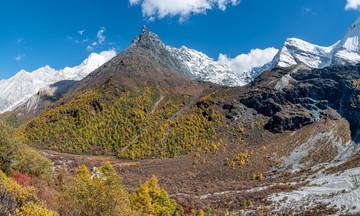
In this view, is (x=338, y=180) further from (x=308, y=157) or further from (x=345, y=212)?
(x=308, y=157)

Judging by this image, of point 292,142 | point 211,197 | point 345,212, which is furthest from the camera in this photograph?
point 292,142

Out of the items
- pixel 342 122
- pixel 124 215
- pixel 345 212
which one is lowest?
pixel 345 212

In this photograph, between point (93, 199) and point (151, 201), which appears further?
point (151, 201)

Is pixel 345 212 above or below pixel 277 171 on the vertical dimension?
below

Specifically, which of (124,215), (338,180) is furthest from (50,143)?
(124,215)

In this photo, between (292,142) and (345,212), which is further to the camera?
(292,142)

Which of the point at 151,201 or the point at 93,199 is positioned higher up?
the point at 93,199

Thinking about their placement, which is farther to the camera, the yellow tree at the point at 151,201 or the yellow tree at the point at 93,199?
the yellow tree at the point at 151,201

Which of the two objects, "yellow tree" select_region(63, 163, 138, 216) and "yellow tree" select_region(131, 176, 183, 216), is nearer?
"yellow tree" select_region(63, 163, 138, 216)

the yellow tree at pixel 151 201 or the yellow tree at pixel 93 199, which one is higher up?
the yellow tree at pixel 93 199

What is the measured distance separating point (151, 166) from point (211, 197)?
4720cm

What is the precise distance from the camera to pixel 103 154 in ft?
630

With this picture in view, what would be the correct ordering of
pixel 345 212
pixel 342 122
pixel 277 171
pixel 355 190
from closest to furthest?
pixel 345 212 < pixel 355 190 < pixel 277 171 < pixel 342 122

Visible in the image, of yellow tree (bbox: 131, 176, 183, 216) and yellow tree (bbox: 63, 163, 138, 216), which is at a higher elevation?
Result: yellow tree (bbox: 63, 163, 138, 216)
